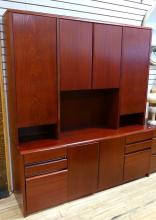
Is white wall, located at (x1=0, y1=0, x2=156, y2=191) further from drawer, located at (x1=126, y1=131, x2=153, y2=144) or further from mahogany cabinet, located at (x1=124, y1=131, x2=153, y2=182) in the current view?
mahogany cabinet, located at (x1=124, y1=131, x2=153, y2=182)

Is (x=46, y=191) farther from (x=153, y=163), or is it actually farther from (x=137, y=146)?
(x=153, y=163)

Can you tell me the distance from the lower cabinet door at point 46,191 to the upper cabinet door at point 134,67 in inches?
46.5

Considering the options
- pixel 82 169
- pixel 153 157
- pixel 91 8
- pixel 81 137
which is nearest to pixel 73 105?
pixel 81 137

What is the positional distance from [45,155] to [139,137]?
1306mm

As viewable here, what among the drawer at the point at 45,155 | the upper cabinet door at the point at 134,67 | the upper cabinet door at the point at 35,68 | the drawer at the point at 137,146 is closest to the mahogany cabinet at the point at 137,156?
the drawer at the point at 137,146

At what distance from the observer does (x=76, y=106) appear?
Result: 2666 mm

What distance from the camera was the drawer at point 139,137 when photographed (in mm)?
2535

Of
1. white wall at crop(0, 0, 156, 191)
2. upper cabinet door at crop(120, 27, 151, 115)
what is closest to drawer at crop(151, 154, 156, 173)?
upper cabinet door at crop(120, 27, 151, 115)

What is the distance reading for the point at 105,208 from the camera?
221 centimetres

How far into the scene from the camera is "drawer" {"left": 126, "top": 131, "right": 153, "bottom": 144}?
2.54 meters

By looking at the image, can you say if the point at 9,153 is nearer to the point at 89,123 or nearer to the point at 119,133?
the point at 89,123

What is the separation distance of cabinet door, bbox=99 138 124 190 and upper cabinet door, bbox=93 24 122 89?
2.34 ft

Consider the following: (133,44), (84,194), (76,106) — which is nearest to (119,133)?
(76,106)

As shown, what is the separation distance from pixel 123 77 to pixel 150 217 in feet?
5.33
